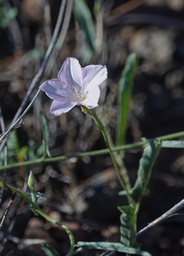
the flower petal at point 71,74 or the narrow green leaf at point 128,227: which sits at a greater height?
the flower petal at point 71,74

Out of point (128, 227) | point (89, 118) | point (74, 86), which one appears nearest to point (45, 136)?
point (74, 86)

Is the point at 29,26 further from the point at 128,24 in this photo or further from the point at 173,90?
the point at 173,90

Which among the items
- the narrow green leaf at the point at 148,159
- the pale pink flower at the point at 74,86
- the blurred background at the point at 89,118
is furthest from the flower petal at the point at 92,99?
the blurred background at the point at 89,118

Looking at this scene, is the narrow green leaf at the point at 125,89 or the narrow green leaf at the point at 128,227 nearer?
the narrow green leaf at the point at 128,227

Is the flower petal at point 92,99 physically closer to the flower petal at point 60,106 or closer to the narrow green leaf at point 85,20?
the flower petal at point 60,106

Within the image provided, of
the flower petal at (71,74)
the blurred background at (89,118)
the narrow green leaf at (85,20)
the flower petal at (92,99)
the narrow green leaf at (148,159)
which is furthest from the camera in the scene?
the narrow green leaf at (85,20)

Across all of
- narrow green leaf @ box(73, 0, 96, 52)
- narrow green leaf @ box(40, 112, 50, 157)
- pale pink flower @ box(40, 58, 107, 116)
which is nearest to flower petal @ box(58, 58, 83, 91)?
pale pink flower @ box(40, 58, 107, 116)

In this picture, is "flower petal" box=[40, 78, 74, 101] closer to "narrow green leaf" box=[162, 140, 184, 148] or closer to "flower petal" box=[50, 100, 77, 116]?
"flower petal" box=[50, 100, 77, 116]
